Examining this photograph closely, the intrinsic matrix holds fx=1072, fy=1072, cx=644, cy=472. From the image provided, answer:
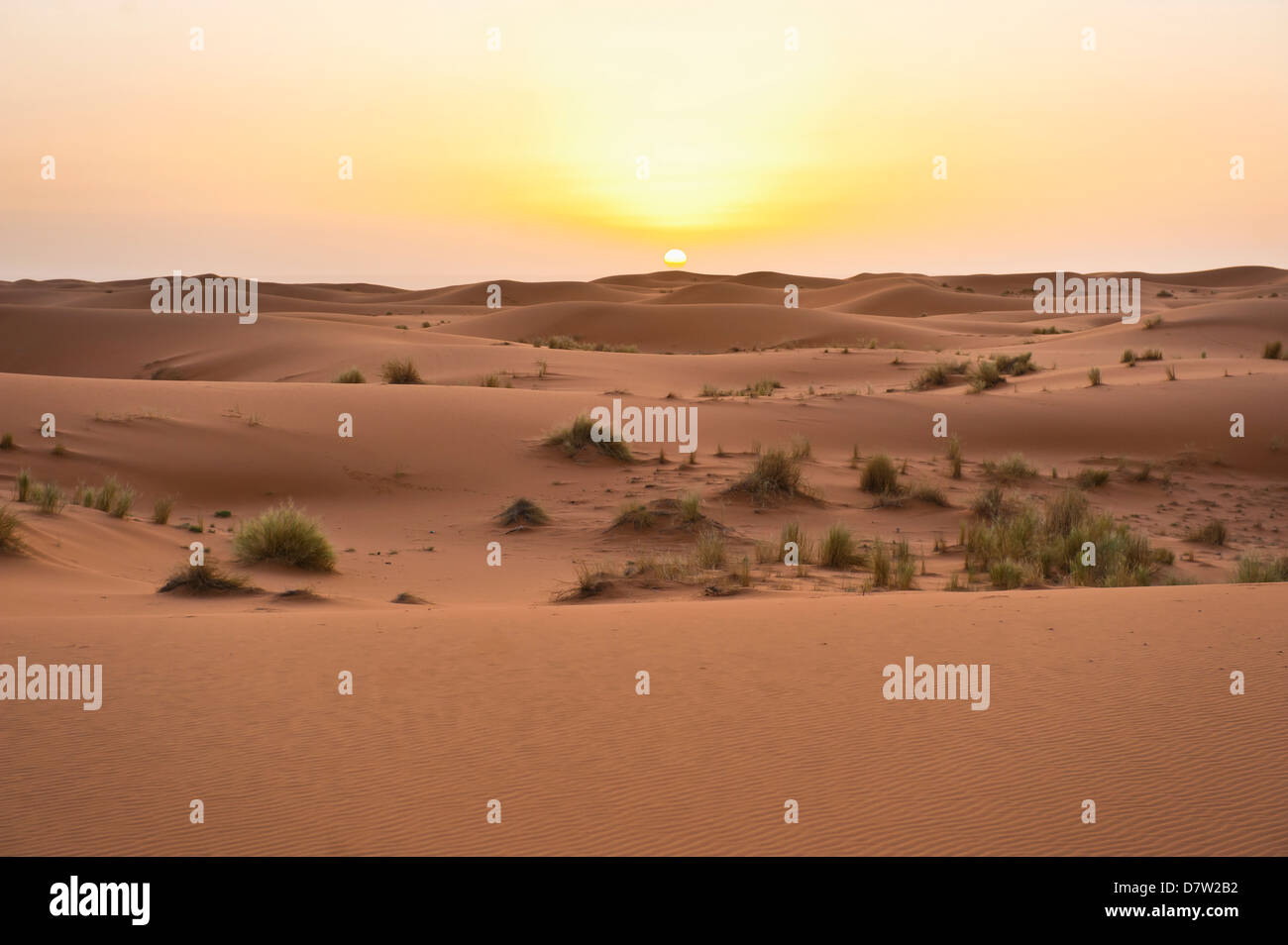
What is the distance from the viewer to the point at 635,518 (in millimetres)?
14602

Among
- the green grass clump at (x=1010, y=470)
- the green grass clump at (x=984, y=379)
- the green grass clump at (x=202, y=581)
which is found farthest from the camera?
the green grass clump at (x=984, y=379)

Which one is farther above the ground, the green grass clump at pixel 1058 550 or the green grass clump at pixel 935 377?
the green grass clump at pixel 935 377

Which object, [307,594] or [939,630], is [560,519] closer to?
[307,594]

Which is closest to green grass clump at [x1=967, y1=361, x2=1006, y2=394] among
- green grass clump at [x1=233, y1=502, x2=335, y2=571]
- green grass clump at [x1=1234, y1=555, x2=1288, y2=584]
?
green grass clump at [x1=1234, y1=555, x2=1288, y2=584]

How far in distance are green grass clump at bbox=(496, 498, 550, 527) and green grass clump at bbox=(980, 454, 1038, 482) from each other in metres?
8.07

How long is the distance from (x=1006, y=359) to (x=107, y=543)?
2562 centimetres

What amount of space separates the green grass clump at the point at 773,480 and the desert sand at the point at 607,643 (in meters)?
0.24

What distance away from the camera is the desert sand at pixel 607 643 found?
443 cm

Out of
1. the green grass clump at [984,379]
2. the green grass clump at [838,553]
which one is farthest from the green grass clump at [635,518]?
the green grass clump at [984,379]

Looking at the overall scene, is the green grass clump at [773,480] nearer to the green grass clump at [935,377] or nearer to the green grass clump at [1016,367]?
the green grass clump at [935,377]

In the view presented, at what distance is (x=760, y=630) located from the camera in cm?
787

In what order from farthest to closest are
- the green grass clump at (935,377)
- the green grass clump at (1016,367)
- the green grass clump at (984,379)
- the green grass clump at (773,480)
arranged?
the green grass clump at (1016,367) → the green grass clump at (935,377) → the green grass clump at (984,379) → the green grass clump at (773,480)

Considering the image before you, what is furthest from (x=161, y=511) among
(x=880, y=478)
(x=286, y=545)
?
(x=880, y=478)
